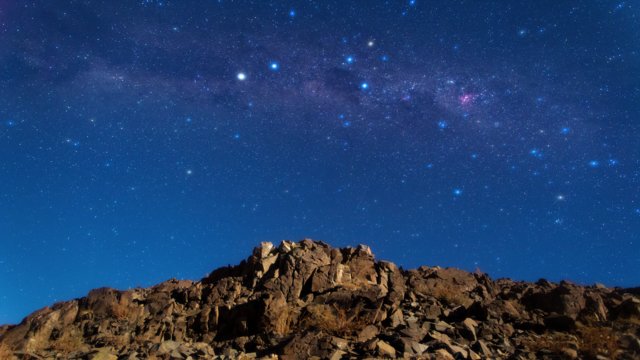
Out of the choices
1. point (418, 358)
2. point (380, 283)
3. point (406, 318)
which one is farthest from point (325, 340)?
point (380, 283)

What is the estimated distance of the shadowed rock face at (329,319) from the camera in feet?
37.6

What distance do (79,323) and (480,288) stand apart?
1692 cm

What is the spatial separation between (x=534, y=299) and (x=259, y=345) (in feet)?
36.5

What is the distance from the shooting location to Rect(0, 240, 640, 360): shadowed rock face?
11453 millimetres

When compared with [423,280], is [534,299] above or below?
below

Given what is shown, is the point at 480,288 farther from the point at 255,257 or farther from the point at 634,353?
the point at 255,257

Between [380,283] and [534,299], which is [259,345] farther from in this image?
A: [534,299]

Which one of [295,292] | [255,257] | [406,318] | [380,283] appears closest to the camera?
[406,318]

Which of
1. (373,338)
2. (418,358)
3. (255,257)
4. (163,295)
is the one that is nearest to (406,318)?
(373,338)

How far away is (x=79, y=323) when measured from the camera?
14.9 m

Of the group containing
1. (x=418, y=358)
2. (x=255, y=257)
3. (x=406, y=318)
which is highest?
(x=255, y=257)

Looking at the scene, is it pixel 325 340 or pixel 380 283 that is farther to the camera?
pixel 380 283

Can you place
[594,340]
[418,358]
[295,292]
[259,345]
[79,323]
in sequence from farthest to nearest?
[295,292], [79,323], [259,345], [594,340], [418,358]

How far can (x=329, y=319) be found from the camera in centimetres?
1330
